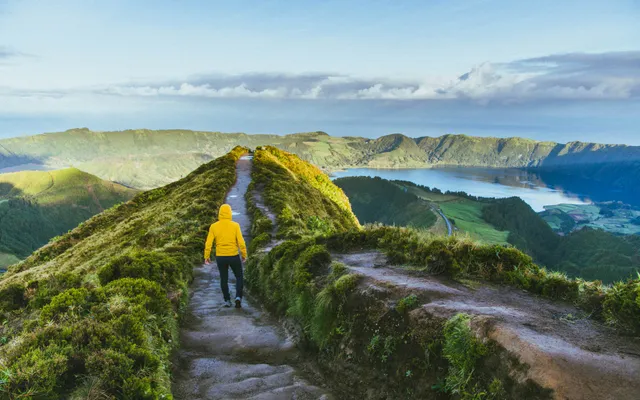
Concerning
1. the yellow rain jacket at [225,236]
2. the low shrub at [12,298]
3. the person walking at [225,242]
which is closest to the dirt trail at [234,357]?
the person walking at [225,242]

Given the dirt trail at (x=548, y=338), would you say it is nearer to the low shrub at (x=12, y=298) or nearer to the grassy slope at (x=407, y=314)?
the grassy slope at (x=407, y=314)

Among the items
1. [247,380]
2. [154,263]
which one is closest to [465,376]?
[247,380]

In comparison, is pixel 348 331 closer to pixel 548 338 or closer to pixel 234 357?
pixel 234 357

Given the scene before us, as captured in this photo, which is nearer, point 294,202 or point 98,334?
point 98,334

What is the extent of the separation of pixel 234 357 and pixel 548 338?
681cm

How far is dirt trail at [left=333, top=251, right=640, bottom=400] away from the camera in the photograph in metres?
5.25

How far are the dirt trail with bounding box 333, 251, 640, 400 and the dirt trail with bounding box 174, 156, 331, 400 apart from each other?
9.70ft

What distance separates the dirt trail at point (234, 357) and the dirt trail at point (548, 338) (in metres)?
2.96

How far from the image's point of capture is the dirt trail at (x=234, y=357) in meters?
7.88

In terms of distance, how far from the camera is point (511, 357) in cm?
584

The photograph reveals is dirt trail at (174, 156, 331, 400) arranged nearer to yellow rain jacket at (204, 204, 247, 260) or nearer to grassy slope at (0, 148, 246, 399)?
grassy slope at (0, 148, 246, 399)

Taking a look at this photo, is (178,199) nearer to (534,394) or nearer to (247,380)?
(247,380)

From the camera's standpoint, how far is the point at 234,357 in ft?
31.6

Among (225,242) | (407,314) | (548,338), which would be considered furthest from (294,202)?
(548,338)
